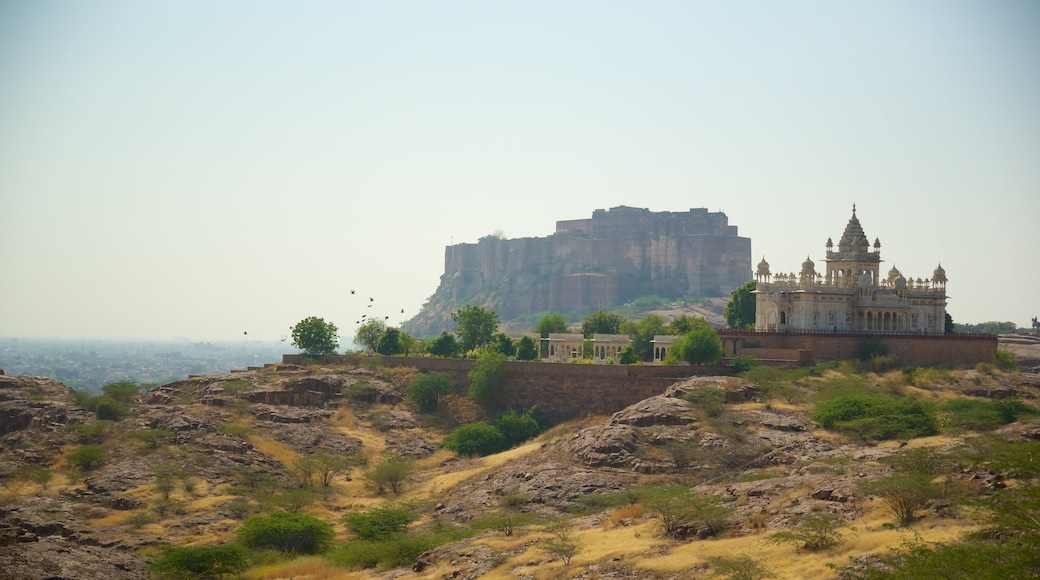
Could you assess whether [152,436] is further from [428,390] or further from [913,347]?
[913,347]

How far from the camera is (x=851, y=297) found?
7094 cm

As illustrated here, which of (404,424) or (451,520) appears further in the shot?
(404,424)

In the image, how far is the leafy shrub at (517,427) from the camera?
63.9 m

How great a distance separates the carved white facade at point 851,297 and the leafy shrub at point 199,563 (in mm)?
38364

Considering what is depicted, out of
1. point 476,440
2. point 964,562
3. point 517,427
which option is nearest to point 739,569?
point 964,562

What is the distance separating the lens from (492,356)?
70.2 metres

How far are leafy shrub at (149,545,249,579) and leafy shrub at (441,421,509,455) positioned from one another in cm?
2050

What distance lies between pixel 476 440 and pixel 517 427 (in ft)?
9.84

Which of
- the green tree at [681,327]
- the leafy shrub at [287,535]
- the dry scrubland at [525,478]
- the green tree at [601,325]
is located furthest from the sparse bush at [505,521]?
the green tree at [601,325]

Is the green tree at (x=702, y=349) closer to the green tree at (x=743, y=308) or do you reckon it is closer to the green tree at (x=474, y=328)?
the green tree at (x=743, y=308)

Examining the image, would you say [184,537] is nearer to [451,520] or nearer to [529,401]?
[451,520]

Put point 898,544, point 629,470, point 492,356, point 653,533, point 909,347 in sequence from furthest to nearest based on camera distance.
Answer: point 492,356 < point 909,347 < point 629,470 < point 653,533 < point 898,544

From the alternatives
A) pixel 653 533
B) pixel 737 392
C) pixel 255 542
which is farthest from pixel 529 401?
pixel 653 533

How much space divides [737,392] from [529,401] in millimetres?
14865
